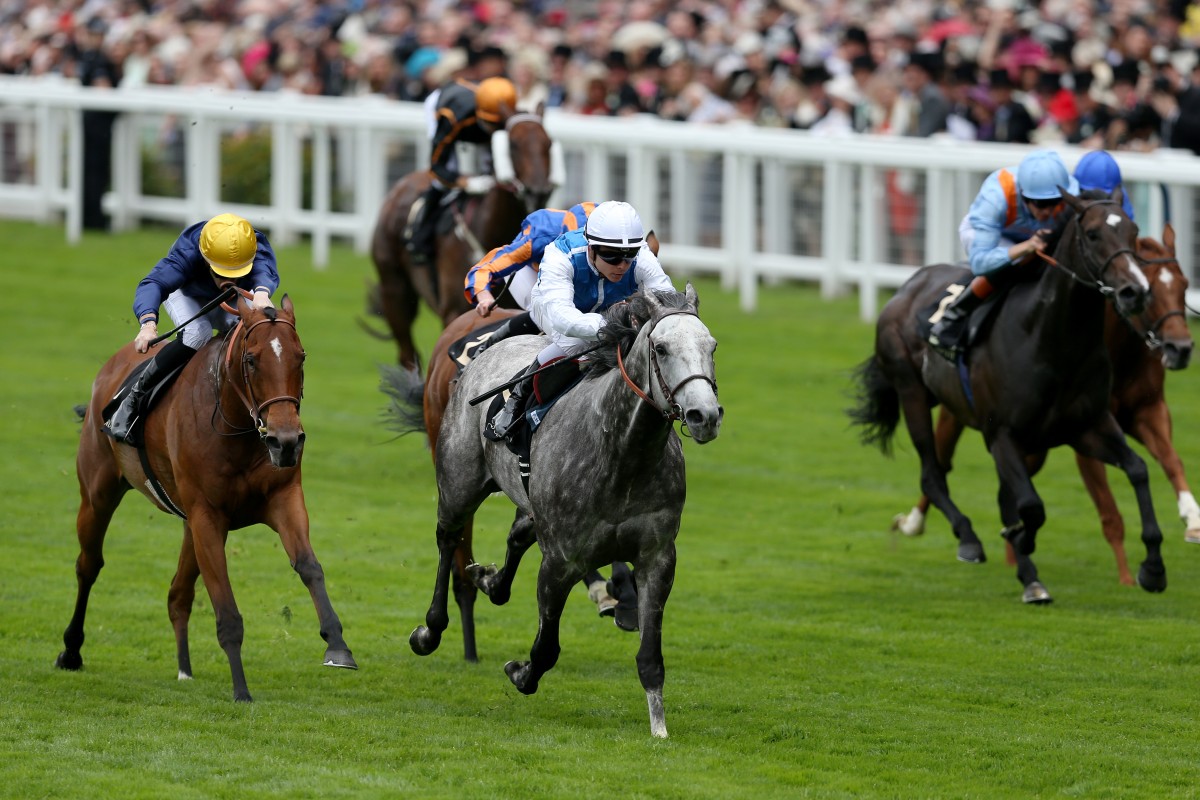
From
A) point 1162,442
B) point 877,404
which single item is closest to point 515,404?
point 1162,442

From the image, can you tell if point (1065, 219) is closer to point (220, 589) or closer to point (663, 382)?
point (663, 382)

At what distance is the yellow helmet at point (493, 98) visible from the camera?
1218 cm

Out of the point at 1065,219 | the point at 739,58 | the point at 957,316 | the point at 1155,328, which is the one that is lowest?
the point at 739,58

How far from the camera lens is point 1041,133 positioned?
16.1 metres

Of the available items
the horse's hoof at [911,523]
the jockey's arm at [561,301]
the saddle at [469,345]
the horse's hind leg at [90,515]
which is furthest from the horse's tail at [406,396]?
the horse's hoof at [911,523]

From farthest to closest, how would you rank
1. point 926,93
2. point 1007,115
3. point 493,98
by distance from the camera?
1. point 926,93
2. point 1007,115
3. point 493,98

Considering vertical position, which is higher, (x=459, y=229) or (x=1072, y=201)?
(x=1072, y=201)

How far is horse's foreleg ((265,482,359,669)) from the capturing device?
22.8ft

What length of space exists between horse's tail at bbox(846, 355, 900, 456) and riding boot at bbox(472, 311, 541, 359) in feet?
10.3

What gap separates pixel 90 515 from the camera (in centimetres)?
802

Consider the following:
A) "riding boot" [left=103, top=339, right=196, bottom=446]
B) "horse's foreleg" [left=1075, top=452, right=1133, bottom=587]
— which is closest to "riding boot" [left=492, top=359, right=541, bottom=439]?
"riding boot" [left=103, top=339, right=196, bottom=446]

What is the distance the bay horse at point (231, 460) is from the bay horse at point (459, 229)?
3.57 m

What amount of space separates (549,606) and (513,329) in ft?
5.66

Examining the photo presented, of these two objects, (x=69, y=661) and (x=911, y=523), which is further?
(x=911, y=523)
